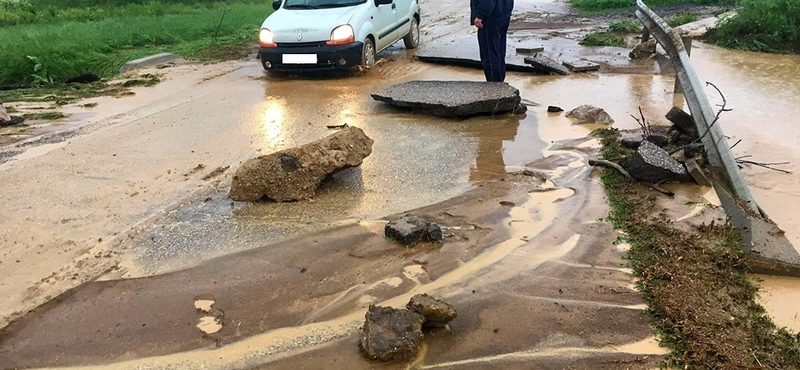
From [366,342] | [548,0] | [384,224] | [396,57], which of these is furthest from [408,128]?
[548,0]

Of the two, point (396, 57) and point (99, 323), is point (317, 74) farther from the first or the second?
point (99, 323)

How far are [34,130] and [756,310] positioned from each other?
7073mm

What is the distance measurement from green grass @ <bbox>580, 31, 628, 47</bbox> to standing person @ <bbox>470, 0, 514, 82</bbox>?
14.3 feet

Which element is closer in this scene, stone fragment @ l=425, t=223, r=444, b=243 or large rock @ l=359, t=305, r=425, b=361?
large rock @ l=359, t=305, r=425, b=361

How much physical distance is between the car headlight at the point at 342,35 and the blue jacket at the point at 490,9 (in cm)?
206

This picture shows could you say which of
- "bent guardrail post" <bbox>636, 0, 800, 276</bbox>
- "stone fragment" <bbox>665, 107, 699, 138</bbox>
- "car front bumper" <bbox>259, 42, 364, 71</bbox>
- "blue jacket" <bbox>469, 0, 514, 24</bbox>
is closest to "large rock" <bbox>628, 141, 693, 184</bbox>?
"bent guardrail post" <bbox>636, 0, 800, 276</bbox>

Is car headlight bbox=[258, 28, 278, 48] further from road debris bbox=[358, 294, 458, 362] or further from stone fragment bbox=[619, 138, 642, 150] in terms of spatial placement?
road debris bbox=[358, 294, 458, 362]

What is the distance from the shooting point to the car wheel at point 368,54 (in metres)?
9.30

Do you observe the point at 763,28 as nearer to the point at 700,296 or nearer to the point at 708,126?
the point at 708,126

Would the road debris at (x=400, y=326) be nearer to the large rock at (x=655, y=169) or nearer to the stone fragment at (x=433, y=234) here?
the stone fragment at (x=433, y=234)

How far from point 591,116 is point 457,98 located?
1501mm

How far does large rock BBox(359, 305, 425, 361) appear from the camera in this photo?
2.75 meters

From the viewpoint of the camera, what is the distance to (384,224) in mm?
4148

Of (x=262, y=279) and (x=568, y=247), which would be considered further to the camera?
(x=568, y=247)
